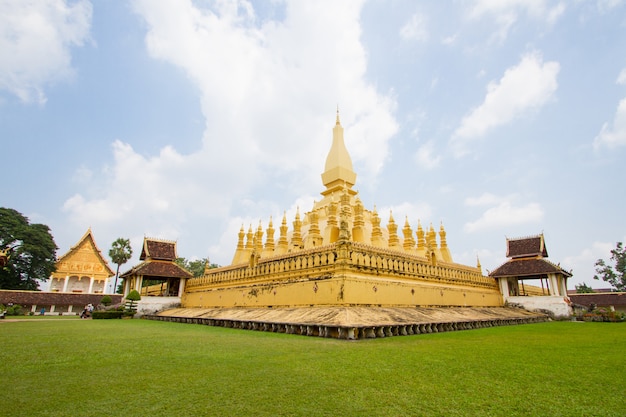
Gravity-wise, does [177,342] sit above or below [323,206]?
below

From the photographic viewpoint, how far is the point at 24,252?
111ft

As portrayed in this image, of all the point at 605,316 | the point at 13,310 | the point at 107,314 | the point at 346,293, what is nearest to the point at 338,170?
the point at 346,293

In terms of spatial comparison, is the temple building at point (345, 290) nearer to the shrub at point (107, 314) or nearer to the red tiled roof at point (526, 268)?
the red tiled roof at point (526, 268)

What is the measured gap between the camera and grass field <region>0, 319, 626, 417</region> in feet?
10.1

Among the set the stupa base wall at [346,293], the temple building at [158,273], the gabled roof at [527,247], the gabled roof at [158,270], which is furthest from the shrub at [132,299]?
the gabled roof at [527,247]

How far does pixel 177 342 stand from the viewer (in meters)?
7.46

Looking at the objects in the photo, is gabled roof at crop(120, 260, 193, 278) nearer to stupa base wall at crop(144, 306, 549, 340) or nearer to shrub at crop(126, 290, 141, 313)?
shrub at crop(126, 290, 141, 313)

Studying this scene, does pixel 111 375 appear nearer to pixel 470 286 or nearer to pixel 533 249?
pixel 470 286

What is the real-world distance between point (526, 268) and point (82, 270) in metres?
41.7

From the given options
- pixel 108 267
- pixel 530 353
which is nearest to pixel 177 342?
pixel 530 353

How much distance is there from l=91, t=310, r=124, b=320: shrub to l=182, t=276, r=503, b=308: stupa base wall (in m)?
5.60

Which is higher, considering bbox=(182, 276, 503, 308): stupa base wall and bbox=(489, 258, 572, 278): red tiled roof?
bbox=(489, 258, 572, 278): red tiled roof

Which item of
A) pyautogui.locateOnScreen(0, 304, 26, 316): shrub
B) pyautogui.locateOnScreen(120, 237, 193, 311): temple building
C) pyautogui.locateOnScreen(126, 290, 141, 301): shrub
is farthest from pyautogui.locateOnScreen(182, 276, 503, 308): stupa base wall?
pyautogui.locateOnScreen(0, 304, 26, 316): shrub

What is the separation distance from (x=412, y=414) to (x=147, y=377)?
3096 millimetres
